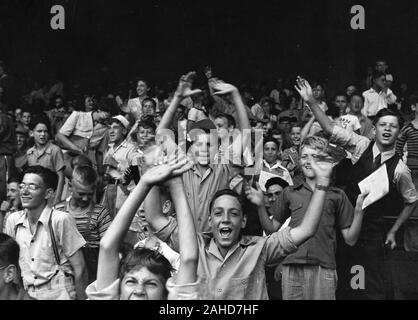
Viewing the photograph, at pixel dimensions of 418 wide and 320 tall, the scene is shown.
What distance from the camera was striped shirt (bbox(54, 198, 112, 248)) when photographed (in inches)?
256

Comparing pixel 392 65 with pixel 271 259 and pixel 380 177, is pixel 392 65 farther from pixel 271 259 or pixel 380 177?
pixel 271 259

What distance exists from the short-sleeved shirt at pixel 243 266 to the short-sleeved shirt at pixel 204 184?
1.22 meters

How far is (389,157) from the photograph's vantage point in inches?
266

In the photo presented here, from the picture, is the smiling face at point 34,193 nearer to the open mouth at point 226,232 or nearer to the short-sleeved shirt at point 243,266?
the short-sleeved shirt at point 243,266

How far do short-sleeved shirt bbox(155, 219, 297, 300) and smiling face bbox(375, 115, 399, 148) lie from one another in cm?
198

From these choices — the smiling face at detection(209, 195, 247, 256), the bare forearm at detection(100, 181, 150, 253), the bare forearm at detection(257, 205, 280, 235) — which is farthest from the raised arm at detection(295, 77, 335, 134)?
the bare forearm at detection(100, 181, 150, 253)

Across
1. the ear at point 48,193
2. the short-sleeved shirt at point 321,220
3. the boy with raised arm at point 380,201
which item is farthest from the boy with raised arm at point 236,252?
the boy with raised arm at point 380,201

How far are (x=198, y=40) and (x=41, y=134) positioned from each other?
30.3ft

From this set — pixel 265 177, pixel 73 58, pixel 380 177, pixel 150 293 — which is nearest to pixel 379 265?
pixel 380 177

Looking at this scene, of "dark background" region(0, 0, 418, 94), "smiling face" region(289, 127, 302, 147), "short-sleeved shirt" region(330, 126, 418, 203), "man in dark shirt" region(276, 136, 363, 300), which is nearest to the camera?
"man in dark shirt" region(276, 136, 363, 300)

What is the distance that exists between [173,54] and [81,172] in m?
11.7

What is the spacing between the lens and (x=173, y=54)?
18.1 m

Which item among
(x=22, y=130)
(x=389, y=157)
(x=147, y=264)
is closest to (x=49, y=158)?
(x=22, y=130)

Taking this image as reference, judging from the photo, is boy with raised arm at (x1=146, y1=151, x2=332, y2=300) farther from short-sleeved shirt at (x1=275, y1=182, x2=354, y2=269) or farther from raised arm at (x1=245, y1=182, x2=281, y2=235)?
short-sleeved shirt at (x1=275, y1=182, x2=354, y2=269)
